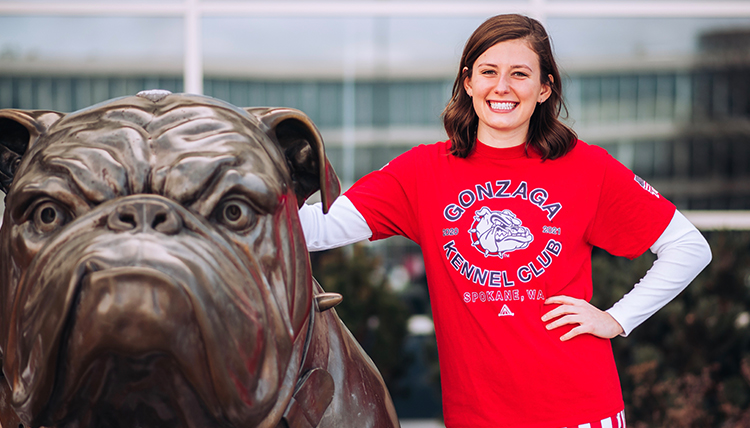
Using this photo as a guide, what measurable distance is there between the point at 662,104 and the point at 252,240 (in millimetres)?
5029

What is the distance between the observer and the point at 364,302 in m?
4.52

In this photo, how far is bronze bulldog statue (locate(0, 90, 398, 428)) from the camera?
98 centimetres

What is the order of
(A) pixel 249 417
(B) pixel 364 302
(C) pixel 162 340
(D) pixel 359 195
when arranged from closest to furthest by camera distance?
(C) pixel 162 340 → (A) pixel 249 417 → (D) pixel 359 195 → (B) pixel 364 302

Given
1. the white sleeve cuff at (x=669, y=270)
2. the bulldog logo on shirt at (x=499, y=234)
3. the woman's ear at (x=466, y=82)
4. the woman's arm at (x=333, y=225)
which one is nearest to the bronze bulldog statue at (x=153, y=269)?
the woman's arm at (x=333, y=225)

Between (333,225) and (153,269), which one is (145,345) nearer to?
(153,269)

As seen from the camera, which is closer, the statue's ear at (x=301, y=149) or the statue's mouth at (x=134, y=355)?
the statue's mouth at (x=134, y=355)

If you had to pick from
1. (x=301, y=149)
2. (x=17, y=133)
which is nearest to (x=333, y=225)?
(x=301, y=149)

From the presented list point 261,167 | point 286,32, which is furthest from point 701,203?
point 261,167

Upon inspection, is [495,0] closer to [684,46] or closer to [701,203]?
[684,46]

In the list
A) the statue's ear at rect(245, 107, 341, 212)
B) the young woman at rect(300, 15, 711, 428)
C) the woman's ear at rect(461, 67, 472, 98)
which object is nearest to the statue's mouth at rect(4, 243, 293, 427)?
the statue's ear at rect(245, 107, 341, 212)

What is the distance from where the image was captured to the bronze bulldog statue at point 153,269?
0.98 m

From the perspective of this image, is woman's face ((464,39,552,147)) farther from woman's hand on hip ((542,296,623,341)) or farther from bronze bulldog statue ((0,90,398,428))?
bronze bulldog statue ((0,90,398,428))

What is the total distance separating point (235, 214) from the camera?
113 cm

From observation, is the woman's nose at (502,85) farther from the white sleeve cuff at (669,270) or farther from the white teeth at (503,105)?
the white sleeve cuff at (669,270)
